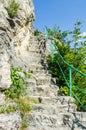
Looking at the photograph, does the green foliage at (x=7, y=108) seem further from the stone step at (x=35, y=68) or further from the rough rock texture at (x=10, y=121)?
the stone step at (x=35, y=68)

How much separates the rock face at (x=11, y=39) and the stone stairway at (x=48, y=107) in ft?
3.02

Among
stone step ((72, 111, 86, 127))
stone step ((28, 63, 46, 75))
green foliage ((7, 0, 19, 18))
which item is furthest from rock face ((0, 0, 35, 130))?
stone step ((72, 111, 86, 127))

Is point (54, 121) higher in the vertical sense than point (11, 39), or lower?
lower

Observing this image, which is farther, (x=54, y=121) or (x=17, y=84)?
(x=17, y=84)

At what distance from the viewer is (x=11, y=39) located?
11.3 meters

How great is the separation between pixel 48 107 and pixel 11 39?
12.3 feet

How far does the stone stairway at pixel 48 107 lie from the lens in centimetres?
784

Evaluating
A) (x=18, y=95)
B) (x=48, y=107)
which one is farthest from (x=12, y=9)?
(x=48, y=107)

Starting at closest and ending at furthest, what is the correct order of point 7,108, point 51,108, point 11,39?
point 7,108
point 51,108
point 11,39

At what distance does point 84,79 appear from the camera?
40.0 feet

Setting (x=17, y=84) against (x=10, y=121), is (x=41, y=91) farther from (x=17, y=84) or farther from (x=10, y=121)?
(x=10, y=121)

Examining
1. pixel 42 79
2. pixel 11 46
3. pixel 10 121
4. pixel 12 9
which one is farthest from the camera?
pixel 12 9

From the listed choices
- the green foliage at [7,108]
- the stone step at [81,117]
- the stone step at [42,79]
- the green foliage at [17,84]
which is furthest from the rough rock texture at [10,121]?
the stone step at [42,79]

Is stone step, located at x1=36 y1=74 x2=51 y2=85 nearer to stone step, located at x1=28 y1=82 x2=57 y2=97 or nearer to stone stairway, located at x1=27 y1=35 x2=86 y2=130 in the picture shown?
stone stairway, located at x1=27 y1=35 x2=86 y2=130
